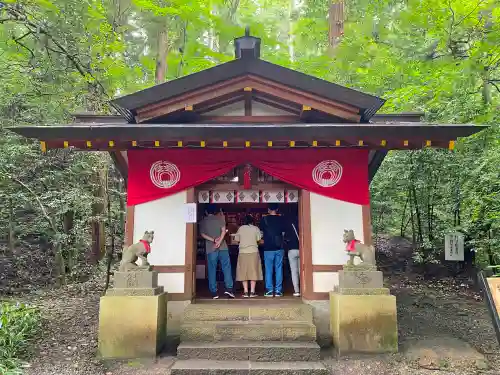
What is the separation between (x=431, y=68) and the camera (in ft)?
36.8

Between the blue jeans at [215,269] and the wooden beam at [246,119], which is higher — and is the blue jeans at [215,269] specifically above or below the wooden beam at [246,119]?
below

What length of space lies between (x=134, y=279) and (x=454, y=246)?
25.8ft

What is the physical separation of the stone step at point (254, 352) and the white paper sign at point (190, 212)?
85.4 inches

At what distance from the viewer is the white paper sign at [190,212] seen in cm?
702

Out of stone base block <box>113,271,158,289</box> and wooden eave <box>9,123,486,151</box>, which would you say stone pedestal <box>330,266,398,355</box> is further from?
stone base block <box>113,271,158,289</box>

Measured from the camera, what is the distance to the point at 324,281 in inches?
273

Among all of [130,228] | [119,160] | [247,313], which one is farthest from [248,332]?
[119,160]

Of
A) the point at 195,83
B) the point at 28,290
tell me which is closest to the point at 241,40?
the point at 195,83

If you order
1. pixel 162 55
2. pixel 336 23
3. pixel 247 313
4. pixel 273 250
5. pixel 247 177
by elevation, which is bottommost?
pixel 247 313

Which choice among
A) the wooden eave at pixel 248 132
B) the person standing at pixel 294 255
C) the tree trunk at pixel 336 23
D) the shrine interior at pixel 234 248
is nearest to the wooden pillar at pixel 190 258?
the shrine interior at pixel 234 248

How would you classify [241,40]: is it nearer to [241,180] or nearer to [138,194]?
[241,180]

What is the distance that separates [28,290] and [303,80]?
9566mm

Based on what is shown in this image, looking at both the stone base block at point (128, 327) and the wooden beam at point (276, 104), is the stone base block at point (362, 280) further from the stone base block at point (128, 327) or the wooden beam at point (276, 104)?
the wooden beam at point (276, 104)

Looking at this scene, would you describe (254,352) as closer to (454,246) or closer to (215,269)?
(215,269)
